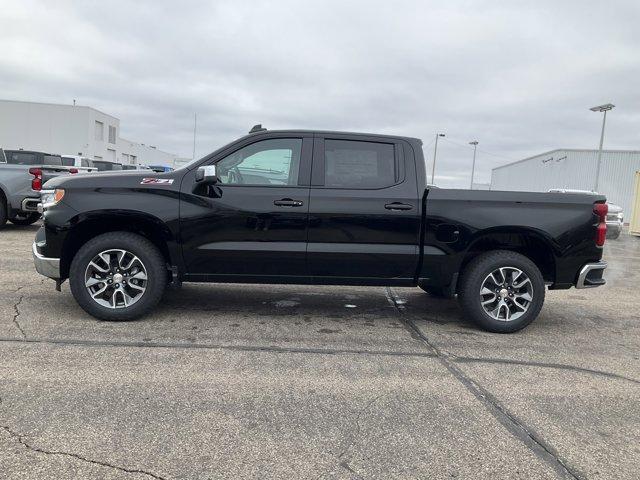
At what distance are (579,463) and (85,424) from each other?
109 inches

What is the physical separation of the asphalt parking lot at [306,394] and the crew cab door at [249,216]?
23.4 inches

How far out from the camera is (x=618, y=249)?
627 inches

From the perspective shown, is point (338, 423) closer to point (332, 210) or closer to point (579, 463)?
point (579, 463)

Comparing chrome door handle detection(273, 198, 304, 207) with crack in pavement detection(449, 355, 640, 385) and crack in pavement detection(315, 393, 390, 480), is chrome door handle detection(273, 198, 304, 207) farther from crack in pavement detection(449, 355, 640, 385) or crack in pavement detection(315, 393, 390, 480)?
crack in pavement detection(315, 393, 390, 480)

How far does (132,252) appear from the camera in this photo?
5.06 m

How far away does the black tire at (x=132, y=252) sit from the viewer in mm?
5039

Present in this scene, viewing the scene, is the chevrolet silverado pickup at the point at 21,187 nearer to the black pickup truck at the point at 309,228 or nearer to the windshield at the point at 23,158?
the black pickup truck at the point at 309,228

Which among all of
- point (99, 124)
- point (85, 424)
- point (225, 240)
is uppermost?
point (99, 124)

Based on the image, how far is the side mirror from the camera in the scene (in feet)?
16.0

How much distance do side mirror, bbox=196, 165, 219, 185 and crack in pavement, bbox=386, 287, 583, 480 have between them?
2480mm

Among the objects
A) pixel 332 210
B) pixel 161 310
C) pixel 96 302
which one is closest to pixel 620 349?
pixel 332 210

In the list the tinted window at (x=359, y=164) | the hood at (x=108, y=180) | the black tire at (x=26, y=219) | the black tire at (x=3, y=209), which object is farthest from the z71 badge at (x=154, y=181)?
the black tire at (x=26, y=219)

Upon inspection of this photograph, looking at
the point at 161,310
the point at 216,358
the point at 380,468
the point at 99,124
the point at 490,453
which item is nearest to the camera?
the point at 380,468

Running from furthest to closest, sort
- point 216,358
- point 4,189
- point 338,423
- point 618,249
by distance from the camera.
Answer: point 618,249
point 4,189
point 216,358
point 338,423
